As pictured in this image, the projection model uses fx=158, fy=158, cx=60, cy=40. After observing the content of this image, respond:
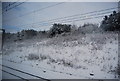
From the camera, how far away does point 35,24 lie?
3.94 m

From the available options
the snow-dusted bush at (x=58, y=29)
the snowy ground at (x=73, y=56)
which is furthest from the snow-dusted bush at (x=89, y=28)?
the snow-dusted bush at (x=58, y=29)

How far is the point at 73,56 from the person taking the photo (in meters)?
3.30

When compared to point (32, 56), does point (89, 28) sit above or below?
above

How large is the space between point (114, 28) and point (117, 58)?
0.56 meters

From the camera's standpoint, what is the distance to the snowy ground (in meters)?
2.95

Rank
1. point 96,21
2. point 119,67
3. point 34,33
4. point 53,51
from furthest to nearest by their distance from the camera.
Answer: point 34,33
point 53,51
point 96,21
point 119,67

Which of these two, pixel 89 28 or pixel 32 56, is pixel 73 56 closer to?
pixel 89 28

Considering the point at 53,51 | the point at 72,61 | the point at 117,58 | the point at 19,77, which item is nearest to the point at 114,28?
the point at 117,58

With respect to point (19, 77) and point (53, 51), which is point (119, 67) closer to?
point (53, 51)

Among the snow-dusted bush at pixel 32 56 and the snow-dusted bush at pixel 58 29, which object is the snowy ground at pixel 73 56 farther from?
the snow-dusted bush at pixel 58 29

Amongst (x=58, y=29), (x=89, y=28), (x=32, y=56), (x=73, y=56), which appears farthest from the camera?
(x=32, y=56)

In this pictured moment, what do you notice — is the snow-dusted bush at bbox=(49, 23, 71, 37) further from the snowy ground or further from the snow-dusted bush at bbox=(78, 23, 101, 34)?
the snow-dusted bush at bbox=(78, 23, 101, 34)

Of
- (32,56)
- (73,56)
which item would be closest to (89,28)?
(73,56)

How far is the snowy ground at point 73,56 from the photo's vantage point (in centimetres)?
295
